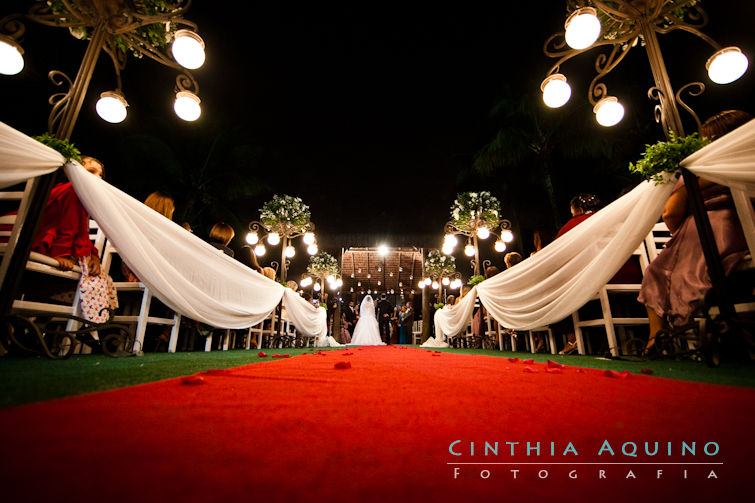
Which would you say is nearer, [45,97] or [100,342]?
[100,342]

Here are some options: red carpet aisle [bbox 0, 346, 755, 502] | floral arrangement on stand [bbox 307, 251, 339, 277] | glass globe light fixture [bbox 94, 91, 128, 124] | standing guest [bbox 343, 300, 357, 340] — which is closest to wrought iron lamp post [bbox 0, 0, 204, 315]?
glass globe light fixture [bbox 94, 91, 128, 124]

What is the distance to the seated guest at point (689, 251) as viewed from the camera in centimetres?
216

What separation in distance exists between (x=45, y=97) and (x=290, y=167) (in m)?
5.70

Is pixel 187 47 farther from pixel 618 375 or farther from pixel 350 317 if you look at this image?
pixel 350 317

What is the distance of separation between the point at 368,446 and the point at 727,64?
12.2ft

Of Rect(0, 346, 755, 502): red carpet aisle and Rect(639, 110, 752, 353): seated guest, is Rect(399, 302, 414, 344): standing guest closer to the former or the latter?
Rect(639, 110, 752, 353): seated guest

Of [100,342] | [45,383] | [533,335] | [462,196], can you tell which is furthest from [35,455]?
[462,196]

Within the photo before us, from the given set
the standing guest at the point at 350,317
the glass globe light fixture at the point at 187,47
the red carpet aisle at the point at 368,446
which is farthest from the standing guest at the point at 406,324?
the red carpet aisle at the point at 368,446

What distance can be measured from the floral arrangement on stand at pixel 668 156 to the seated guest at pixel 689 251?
264 mm

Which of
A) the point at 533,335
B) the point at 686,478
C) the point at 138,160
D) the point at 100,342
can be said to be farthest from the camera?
the point at 138,160

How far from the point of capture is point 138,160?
8.55 m

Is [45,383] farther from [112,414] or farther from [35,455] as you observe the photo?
[35,455]

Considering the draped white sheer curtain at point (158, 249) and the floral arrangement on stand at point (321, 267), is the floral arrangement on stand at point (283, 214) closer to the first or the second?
the draped white sheer curtain at point (158, 249)

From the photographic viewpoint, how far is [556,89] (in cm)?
327
